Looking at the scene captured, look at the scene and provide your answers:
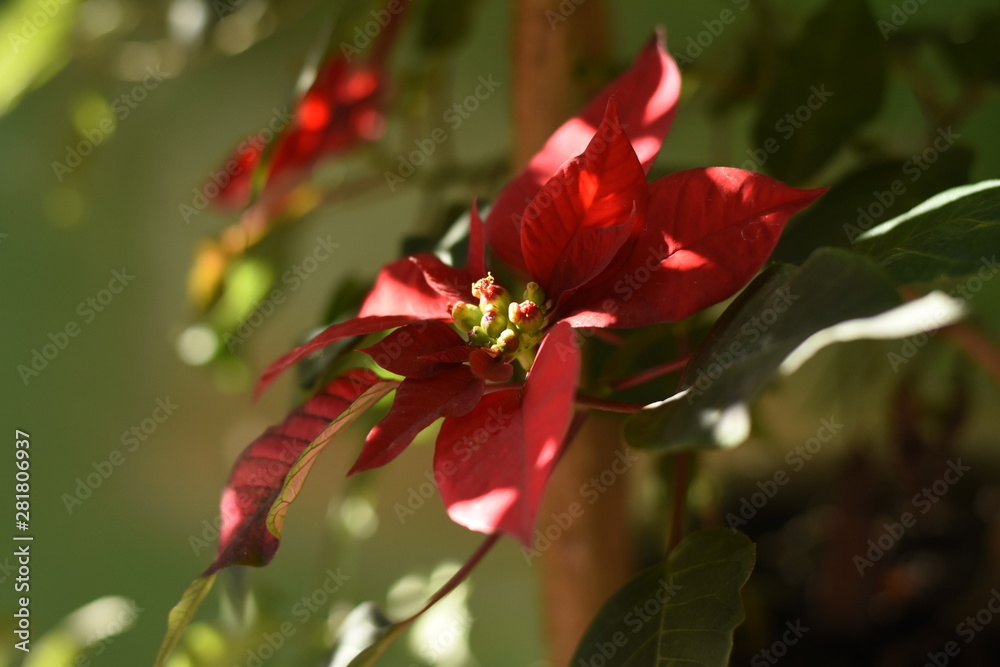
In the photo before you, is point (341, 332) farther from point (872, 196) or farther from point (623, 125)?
point (872, 196)

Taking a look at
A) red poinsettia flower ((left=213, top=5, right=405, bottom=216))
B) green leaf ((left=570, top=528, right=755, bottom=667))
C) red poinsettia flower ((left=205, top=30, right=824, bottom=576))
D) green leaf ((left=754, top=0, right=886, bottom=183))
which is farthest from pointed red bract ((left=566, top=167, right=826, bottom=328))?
red poinsettia flower ((left=213, top=5, right=405, bottom=216))

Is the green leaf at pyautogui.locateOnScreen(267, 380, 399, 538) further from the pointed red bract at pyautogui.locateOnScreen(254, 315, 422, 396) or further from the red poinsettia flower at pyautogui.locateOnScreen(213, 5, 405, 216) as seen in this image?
the red poinsettia flower at pyautogui.locateOnScreen(213, 5, 405, 216)

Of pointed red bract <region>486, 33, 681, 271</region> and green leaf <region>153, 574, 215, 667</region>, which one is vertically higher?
pointed red bract <region>486, 33, 681, 271</region>

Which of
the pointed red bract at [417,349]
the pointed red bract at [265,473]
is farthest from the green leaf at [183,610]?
the pointed red bract at [417,349]

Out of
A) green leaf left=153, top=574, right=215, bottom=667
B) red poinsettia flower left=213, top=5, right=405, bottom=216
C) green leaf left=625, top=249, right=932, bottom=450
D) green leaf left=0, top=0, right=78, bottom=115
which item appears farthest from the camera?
red poinsettia flower left=213, top=5, right=405, bottom=216

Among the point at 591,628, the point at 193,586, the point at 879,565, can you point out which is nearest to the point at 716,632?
the point at 591,628

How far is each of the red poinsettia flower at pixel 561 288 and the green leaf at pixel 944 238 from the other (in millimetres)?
53

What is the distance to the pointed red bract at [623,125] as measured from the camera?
36 centimetres

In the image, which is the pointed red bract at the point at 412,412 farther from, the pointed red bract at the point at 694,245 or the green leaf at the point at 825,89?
the green leaf at the point at 825,89

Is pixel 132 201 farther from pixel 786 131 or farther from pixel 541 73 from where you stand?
pixel 786 131

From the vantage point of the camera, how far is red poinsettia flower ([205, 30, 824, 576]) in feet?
0.89

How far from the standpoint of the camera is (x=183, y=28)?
27.6 inches

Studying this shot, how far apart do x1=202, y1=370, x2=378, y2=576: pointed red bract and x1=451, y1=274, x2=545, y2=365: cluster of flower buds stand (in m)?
0.05

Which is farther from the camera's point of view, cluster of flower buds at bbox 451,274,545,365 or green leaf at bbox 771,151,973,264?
green leaf at bbox 771,151,973,264
